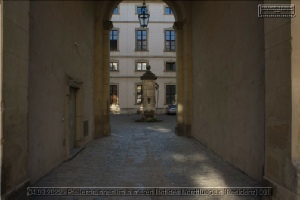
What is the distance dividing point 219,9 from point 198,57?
2.98m

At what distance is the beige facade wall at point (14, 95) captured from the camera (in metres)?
3.53

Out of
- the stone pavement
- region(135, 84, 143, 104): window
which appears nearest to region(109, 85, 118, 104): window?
region(135, 84, 143, 104): window

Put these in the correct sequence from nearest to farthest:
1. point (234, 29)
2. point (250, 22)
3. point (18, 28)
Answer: point (18, 28)
point (250, 22)
point (234, 29)

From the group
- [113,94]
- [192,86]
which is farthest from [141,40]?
[192,86]

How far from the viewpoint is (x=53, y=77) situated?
20.4 feet

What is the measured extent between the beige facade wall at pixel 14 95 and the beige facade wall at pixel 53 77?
909mm

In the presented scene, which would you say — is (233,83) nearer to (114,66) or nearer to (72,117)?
(72,117)

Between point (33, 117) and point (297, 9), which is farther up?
point (297, 9)

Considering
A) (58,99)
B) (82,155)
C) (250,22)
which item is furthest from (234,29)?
(82,155)

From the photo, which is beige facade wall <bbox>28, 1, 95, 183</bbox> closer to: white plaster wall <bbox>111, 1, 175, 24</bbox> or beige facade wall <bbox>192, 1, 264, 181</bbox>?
beige facade wall <bbox>192, 1, 264, 181</bbox>

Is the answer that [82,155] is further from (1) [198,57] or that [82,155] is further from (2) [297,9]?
(2) [297,9]

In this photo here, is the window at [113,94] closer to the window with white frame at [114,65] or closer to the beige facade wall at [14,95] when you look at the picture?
the window with white frame at [114,65]

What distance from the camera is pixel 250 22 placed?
5.49m

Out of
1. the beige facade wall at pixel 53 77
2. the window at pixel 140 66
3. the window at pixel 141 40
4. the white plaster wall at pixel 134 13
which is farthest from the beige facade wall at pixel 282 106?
the white plaster wall at pixel 134 13
